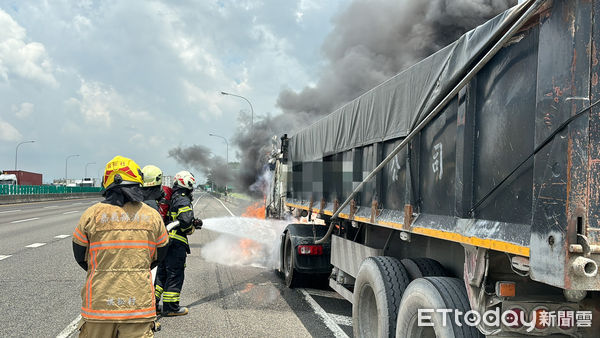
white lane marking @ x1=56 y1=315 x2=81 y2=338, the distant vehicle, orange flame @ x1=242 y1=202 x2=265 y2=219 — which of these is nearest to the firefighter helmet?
white lane marking @ x1=56 y1=315 x2=81 y2=338

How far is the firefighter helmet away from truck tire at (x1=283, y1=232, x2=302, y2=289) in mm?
2012

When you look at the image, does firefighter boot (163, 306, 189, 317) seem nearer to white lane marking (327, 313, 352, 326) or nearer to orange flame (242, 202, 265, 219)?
white lane marking (327, 313, 352, 326)

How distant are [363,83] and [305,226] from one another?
46.4 feet

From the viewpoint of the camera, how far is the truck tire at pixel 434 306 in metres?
2.80

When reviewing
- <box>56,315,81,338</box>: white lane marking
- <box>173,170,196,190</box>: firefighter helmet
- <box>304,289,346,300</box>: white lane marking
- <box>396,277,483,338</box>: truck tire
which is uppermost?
<box>173,170,196,190</box>: firefighter helmet

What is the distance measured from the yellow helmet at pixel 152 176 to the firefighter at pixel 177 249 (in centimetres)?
69

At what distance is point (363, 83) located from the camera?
20.9m

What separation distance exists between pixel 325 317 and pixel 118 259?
11.9ft

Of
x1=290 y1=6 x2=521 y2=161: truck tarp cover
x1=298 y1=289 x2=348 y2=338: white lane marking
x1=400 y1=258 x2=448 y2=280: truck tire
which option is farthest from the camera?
x1=298 y1=289 x2=348 y2=338: white lane marking

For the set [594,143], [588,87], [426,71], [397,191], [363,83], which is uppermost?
[363,83]

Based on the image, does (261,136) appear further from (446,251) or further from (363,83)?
(446,251)

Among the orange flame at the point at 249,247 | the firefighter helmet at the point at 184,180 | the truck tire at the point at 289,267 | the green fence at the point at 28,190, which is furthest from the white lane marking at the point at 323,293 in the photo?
the green fence at the point at 28,190

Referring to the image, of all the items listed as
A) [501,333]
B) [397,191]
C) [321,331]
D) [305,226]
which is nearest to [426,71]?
[397,191]

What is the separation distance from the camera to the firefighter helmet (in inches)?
249
